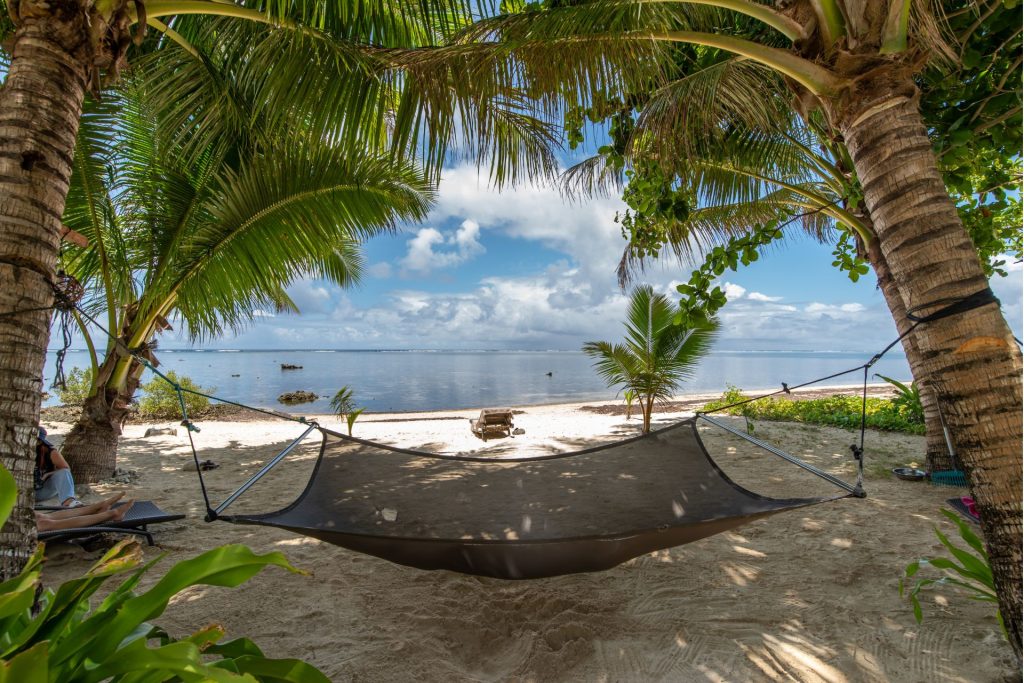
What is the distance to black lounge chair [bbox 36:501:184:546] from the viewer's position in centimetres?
220

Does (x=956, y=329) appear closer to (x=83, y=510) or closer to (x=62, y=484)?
(x=83, y=510)

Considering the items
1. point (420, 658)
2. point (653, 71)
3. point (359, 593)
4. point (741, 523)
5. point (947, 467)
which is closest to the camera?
point (420, 658)

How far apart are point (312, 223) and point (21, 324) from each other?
2.38 metres

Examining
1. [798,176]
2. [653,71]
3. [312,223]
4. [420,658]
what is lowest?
[420,658]

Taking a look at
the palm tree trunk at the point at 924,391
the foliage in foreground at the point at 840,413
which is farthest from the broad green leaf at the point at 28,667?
the foliage in foreground at the point at 840,413

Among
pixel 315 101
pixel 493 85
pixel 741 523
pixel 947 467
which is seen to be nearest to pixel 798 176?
pixel 947 467

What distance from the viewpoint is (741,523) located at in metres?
1.78

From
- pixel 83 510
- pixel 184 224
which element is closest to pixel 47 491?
pixel 83 510

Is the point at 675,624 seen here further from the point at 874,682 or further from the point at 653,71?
the point at 653,71

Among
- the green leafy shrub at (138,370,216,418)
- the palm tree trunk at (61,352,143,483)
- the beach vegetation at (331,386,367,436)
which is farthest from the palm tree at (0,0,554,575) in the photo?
the green leafy shrub at (138,370,216,418)

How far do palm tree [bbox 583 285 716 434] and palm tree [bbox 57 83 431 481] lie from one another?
332 cm

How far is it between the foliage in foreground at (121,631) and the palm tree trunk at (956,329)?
5.59 ft

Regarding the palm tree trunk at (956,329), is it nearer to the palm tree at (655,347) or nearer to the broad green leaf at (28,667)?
the broad green leaf at (28,667)

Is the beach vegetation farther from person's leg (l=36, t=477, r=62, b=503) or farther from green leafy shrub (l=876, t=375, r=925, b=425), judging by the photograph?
green leafy shrub (l=876, t=375, r=925, b=425)
